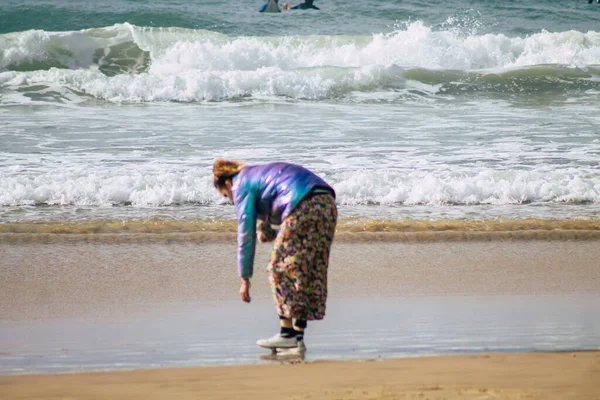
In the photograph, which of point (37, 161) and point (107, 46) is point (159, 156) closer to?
point (37, 161)

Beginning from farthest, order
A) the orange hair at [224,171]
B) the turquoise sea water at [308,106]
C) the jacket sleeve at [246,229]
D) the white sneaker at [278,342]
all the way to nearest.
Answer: the turquoise sea water at [308,106]
the white sneaker at [278,342]
the orange hair at [224,171]
the jacket sleeve at [246,229]

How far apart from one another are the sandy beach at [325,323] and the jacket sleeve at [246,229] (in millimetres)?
501

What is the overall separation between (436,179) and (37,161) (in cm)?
474

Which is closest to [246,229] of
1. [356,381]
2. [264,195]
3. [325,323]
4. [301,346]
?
[264,195]

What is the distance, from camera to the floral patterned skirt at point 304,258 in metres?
4.06

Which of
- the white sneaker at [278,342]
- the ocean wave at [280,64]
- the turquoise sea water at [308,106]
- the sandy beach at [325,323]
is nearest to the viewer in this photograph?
the sandy beach at [325,323]

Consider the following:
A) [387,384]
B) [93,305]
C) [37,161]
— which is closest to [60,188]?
[37,161]

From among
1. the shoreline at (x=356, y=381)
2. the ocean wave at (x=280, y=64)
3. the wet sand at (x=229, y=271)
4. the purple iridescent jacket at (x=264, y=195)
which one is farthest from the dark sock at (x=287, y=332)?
the ocean wave at (x=280, y=64)

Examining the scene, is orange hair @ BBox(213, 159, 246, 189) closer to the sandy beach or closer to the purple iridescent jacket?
the purple iridescent jacket

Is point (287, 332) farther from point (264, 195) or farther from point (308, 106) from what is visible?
point (308, 106)

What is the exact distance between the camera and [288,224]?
160 inches

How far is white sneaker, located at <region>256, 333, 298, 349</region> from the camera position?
169 inches

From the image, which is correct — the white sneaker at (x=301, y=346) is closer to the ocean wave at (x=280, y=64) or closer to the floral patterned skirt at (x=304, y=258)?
the floral patterned skirt at (x=304, y=258)

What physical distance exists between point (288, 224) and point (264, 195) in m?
0.19
